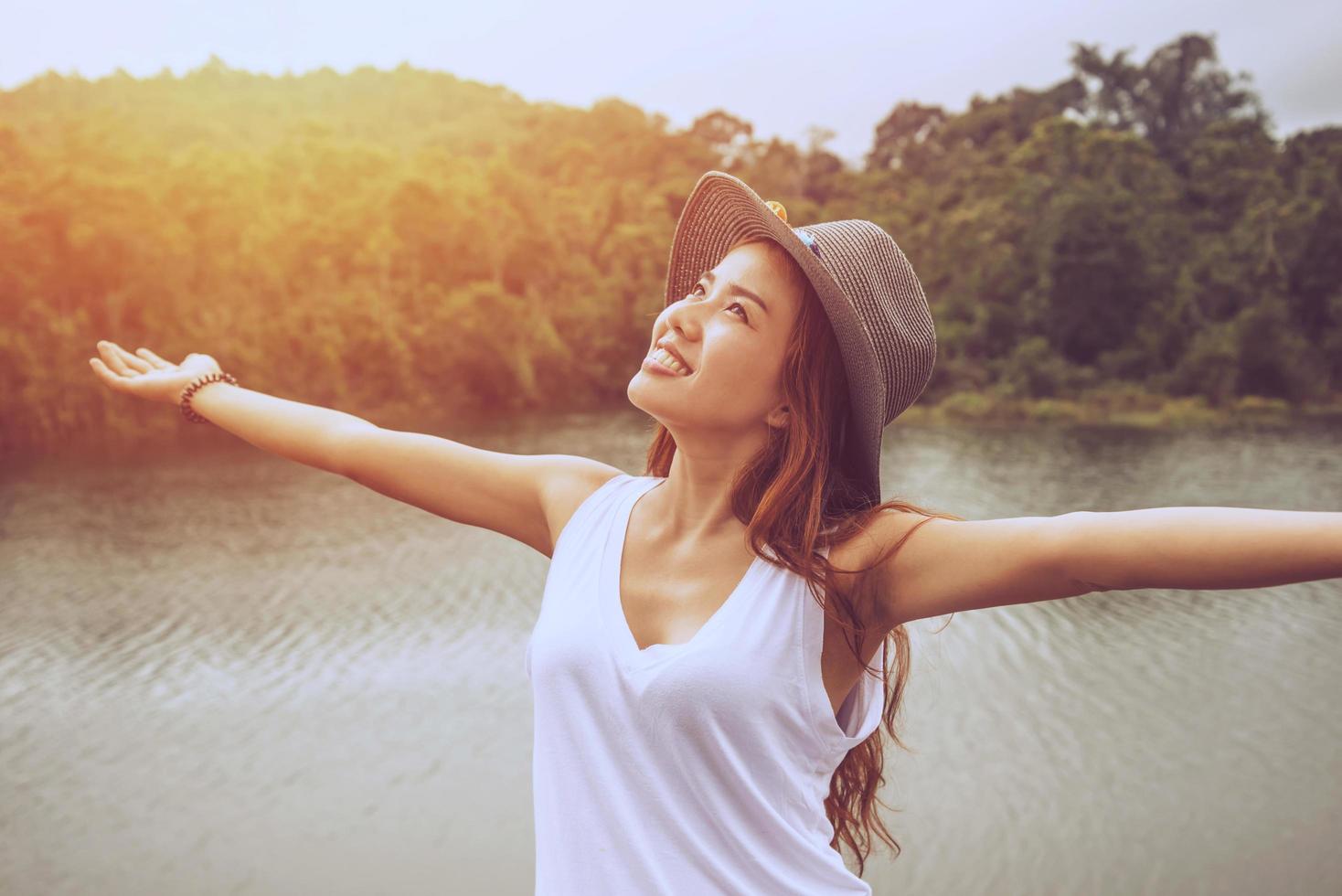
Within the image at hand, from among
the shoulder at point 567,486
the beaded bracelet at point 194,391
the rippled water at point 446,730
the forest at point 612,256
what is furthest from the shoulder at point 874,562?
the forest at point 612,256

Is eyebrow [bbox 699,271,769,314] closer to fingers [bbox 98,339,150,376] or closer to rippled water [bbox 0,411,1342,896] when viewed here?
fingers [bbox 98,339,150,376]

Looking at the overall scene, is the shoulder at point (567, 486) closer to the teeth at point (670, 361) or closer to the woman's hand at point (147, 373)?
the teeth at point (670, 361)

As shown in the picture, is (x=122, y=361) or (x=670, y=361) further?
(x=122, y=361)

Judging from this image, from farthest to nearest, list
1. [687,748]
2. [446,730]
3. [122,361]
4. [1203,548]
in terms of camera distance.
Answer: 1. [446,730]
2. [122,361]
3. [687,748]
4. [1203,548]

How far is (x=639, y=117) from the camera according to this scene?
44.7m

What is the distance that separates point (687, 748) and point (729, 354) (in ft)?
1.36

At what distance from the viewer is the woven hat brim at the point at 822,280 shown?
1.15 meters

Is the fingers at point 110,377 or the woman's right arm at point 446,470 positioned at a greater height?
the fingers at point 110,377

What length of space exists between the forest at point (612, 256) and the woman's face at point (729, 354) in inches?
998

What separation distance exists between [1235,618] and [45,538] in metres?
16.0

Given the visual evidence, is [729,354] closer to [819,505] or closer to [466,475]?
[819,505]

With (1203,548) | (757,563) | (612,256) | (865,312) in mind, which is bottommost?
(757,563)

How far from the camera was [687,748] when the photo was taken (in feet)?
3.39

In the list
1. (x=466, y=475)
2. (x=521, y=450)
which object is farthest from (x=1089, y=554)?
(x=521, y=450)
